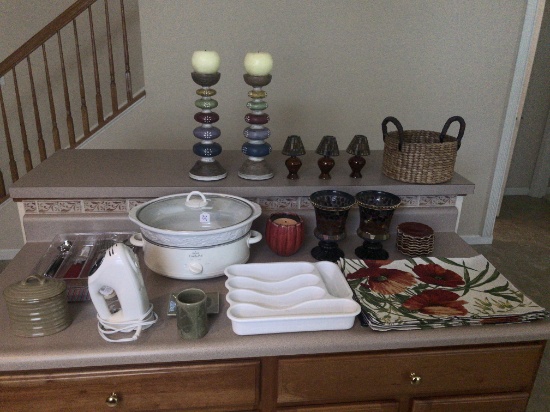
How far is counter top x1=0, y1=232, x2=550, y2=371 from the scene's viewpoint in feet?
3.02

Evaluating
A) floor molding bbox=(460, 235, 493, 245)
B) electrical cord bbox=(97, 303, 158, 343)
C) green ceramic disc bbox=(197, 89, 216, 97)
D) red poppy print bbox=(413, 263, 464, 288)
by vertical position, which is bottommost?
floor molding bbox=(460, 235, 493, 245)

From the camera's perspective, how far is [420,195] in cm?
148

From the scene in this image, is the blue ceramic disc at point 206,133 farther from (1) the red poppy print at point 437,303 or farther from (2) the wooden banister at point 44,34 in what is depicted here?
(2) the wooden banister at point 44,34

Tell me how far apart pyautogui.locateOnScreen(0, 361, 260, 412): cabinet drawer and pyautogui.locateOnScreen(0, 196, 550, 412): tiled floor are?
1492mm

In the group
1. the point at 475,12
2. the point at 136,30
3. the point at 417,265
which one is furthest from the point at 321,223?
the point at 136,30

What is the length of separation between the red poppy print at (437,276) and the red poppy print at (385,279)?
0.04m

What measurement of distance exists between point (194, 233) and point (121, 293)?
0.74ft

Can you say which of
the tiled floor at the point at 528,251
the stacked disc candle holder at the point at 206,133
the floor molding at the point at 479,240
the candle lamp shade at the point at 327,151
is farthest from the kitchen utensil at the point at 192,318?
the floor molding at the point at 479,240

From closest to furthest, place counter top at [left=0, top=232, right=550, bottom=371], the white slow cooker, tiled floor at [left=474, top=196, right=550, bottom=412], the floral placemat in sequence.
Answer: counter top at [left=0, top=232, right=550, bottom=371], the floral placemat, the white slow cooker, tiled floor at [left=474, top=196, right=550, bottom=412]

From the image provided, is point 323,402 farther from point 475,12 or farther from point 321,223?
point 475,12

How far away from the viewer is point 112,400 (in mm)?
959

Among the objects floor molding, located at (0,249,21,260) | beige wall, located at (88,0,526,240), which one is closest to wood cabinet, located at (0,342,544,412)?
beige wall, located at (88,0,526,240)

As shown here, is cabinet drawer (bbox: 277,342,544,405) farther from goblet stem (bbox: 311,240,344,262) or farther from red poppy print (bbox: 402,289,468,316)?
goblet stem (bbox: 311,240,344,262)

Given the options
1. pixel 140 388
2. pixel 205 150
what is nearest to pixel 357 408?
pixel 140 388
